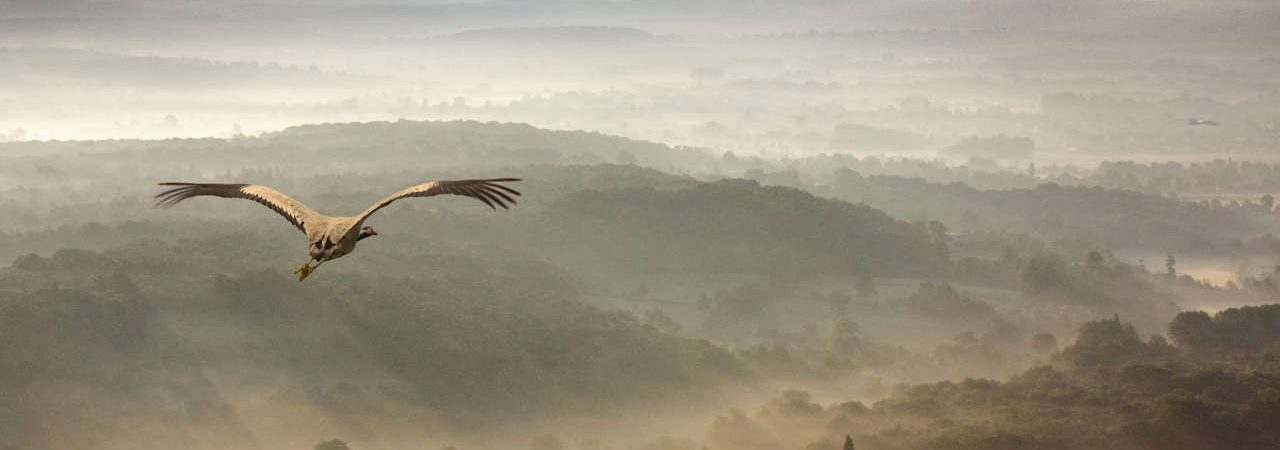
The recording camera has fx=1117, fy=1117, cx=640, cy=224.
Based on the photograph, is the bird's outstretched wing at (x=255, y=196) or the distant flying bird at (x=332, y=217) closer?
the distant flying bird at (x=332, y=217)

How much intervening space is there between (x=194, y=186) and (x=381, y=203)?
9114mm

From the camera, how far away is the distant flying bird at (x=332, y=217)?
31.3 meters

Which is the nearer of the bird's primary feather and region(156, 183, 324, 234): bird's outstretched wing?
the bird's primary feather

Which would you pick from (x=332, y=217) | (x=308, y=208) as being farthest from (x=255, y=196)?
(x=332, y=217)

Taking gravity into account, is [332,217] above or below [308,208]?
below

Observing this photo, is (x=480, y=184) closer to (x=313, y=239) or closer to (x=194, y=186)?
(x=313, y=239)

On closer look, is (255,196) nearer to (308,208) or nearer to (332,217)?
(308,208)

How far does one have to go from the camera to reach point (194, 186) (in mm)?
37938

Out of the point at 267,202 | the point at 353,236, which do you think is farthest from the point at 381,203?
the point at 267,202

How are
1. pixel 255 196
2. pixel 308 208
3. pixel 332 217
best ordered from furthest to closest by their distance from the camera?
pixel 255 196 < pixel 308 208 < pixel 332 217

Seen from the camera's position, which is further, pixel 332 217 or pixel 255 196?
pixel 255 196

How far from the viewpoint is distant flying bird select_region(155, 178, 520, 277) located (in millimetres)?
31281

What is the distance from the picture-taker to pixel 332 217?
3462 centimetres

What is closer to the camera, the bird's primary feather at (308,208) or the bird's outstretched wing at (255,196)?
the bird's primary feather at (308,208)
